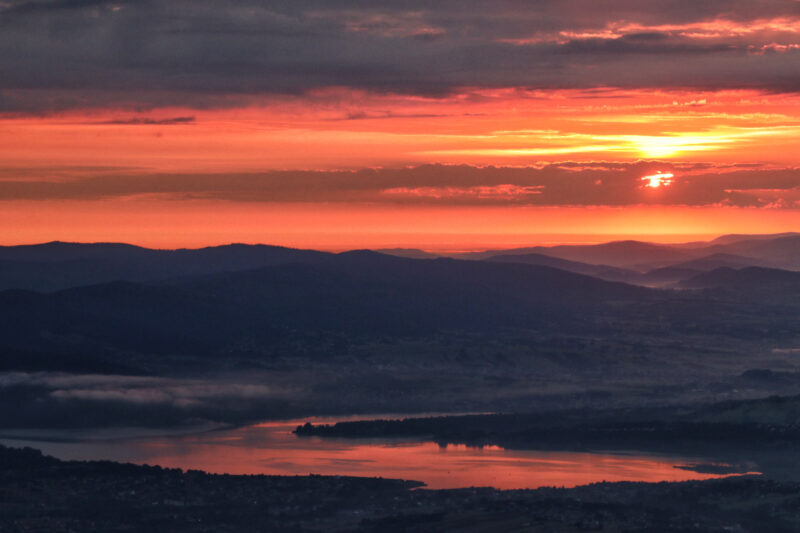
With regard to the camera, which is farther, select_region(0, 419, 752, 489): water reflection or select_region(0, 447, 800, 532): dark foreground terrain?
select_region(0, 419, 752, 489): water reflection

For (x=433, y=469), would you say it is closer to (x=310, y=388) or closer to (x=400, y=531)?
(x=400, y=531)

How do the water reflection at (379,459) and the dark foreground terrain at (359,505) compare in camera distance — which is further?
the water reflection at (379,459)

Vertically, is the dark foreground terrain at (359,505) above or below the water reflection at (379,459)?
below

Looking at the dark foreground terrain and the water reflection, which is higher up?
the water reflection

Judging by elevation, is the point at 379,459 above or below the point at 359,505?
above
